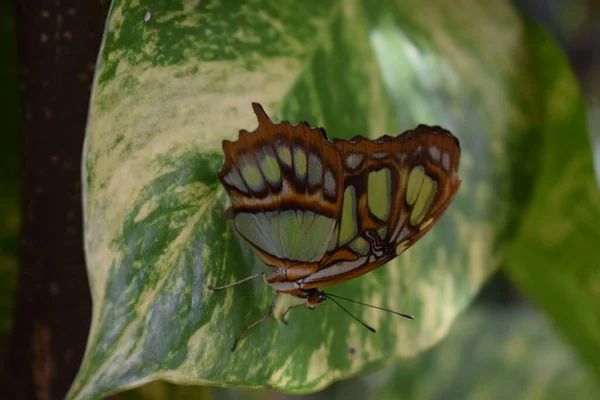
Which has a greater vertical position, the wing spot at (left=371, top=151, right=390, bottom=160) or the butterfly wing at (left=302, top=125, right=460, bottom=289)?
the wing spot at (left=371, top=151, right=390, bottom=160)

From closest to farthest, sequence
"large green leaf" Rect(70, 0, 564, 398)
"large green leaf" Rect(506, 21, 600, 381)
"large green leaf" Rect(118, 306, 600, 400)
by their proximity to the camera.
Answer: "large green leaf" Rect(70, 0, 564, 398)
"large green leaf" Rect(506, 21, 600, 381)
"large green leaf" Rect(118, 306, 600, 400)

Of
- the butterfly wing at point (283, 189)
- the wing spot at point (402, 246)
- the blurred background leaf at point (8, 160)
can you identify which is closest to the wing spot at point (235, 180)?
the butterfly wing at point (283, 189)

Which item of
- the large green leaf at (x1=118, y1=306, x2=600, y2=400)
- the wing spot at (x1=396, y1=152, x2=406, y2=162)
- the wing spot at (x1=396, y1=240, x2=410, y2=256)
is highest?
the wing spot at (x1=396, y1=152, x2=406, y2=162)

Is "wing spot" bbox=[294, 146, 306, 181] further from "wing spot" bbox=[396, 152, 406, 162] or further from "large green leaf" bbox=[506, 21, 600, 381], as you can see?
"large green leaf" bbox=[506, 21, 600, 381]

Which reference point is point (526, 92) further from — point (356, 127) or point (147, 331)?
point (147, 331)

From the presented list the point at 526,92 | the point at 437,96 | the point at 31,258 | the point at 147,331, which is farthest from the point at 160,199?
the point at 526,92

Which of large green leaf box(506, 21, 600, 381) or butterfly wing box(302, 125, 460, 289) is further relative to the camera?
large green leaf box(506, 21, 600, 381)

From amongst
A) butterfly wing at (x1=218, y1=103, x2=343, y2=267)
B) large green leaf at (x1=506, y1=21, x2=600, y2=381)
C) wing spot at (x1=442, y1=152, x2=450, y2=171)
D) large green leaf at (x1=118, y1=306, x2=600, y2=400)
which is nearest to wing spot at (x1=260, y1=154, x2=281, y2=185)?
butterfly wing at (x1=218, y1=103, x2=343, y2=267)

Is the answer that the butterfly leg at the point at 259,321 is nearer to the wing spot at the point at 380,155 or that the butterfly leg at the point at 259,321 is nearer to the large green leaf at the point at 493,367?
the wing spot at the point at 380,155
